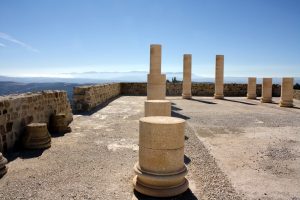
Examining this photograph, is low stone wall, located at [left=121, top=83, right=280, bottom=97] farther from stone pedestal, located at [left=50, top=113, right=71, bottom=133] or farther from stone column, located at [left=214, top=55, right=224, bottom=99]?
stone pedestal, located at [left=50, top=113, right=71, bottom=133]

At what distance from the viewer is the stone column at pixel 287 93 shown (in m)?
19.4

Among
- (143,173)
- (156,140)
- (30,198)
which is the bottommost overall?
(30,198)

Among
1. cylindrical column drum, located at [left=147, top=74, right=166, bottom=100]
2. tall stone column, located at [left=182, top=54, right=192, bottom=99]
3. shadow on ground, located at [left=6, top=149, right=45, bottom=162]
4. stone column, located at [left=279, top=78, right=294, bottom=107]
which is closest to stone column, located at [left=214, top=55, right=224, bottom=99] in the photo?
tall stone column, located at [left=182, top=54, right=192, bottom=99]

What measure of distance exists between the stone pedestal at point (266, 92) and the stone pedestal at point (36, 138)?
18087 millimetres

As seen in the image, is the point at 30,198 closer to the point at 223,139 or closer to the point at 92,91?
the point at 223,139

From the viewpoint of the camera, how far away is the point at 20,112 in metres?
8.31

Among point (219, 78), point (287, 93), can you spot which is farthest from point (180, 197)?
point (219, 78)

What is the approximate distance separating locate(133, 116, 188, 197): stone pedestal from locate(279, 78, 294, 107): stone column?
16.3 metres

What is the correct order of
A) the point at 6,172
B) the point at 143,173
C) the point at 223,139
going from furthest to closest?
the point at 223,139 → the point at 6,172 → the point at 143,173

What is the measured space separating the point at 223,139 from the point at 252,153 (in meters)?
1.63

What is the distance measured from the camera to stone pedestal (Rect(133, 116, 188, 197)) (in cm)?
518

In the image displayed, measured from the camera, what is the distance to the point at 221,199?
497 centimetres

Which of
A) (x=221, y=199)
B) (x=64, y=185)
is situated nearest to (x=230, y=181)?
(x=221, y=199)

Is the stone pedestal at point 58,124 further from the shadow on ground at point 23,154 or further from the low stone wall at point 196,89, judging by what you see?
the low stone wall at point 196,89
